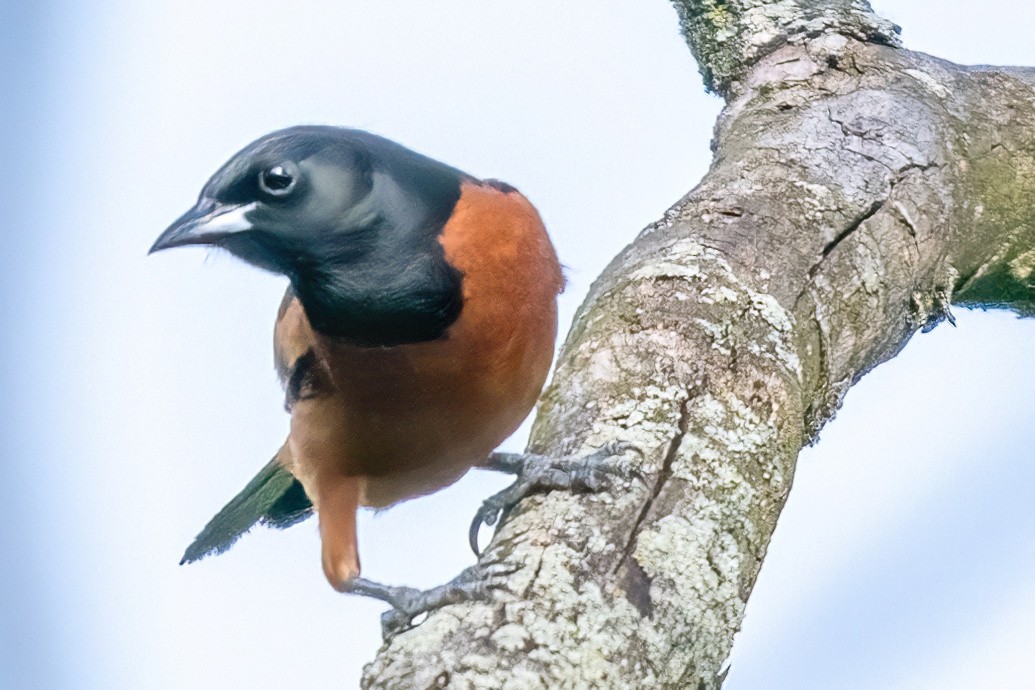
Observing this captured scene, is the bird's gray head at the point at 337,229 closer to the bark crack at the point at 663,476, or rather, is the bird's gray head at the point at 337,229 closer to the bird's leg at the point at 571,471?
the bird's leg at the point at 571,471

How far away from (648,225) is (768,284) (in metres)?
0.34

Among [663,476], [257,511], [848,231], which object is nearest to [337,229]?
[663,476]

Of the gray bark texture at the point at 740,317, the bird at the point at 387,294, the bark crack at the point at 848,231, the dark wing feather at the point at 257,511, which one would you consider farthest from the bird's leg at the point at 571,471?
the dark wing feather at the point at 257,511

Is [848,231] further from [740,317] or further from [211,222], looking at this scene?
[211,222]

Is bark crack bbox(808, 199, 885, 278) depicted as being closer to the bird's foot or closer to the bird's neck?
the bird's neck

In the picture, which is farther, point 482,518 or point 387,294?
point 482,518

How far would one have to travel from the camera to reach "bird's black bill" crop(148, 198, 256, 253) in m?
2.14

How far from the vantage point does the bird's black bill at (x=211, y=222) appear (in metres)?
2.14

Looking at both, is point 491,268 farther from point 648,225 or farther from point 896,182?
point 896,182

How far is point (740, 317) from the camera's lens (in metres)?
1.98

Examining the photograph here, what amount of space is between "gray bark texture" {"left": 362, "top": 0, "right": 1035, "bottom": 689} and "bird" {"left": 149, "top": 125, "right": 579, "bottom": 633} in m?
0.25

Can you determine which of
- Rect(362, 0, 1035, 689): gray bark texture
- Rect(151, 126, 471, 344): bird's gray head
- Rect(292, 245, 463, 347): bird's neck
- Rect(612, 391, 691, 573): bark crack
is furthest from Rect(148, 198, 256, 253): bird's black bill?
Rect(612, 391, 691, 573): bark crack

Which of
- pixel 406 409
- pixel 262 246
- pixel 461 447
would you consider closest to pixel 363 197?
pixel 262 246

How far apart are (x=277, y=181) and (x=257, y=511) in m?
1.48
